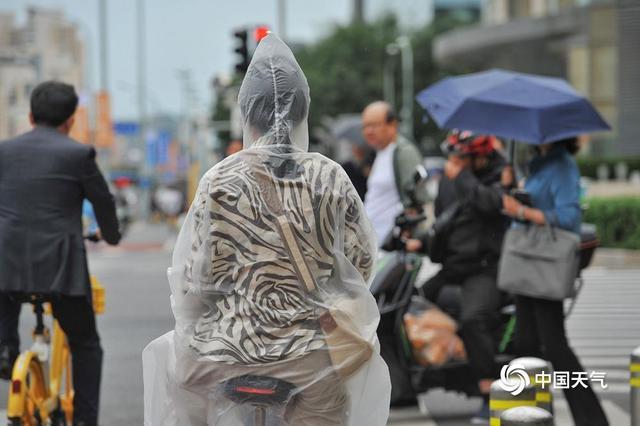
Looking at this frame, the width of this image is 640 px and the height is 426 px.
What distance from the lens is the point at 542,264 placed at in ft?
21.8

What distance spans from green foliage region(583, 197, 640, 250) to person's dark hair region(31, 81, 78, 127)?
16254 millimetres

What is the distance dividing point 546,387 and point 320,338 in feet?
6.27

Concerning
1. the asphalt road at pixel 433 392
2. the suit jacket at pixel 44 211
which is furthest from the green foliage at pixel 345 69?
the suit jacket at pixel 44 211

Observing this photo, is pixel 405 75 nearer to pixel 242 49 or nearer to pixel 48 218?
pixel 242 49

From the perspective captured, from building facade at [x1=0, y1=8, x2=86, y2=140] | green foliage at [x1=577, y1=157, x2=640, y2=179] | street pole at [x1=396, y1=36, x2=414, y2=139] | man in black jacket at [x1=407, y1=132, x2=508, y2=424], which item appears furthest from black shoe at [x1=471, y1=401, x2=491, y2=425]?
street pole at [x1=396, y1=36, x2=414, y2=139]

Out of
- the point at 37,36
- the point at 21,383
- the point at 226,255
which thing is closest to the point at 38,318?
the point at 21,383

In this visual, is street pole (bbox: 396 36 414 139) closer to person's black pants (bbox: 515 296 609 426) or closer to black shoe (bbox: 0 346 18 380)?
person's black pants (bbox: 515 296 609 426)

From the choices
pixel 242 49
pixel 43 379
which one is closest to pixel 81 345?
pixel 43 379

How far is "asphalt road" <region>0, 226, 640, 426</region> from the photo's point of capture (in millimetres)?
7930

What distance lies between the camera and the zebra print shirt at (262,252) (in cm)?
377

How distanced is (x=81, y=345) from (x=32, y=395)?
421 millimetres

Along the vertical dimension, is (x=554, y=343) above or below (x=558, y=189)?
below

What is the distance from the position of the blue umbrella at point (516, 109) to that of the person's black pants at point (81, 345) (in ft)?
7.69

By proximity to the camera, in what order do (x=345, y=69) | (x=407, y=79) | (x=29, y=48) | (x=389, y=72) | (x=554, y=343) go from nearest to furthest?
(x=554, y=343), (x=29, y=48), (x=345, y=69), (x=407, y=79), (x=389, y=72)
